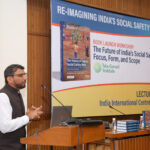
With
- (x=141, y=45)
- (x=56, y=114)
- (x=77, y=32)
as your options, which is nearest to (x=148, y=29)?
(x=141, y=45)

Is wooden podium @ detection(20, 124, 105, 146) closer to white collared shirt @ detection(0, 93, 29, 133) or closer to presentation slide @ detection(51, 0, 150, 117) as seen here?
white collared shirt @ detection(0, 93, 29, 133)

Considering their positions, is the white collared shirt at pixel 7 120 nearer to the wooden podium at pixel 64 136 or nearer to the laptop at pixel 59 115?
the wooden podium at pixel 64 136

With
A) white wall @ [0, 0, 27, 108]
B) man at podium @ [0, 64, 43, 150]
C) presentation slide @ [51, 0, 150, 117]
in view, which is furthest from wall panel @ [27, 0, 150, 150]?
man at podium @ [0, 64, 43, 150]

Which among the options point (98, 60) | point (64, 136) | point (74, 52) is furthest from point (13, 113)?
point (98, 60)

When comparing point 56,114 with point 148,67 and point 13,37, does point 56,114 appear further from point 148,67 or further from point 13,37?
point 148,67

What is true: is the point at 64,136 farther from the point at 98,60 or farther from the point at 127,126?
the point at 98,60

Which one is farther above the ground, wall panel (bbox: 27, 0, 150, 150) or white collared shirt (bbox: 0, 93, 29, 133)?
wall panel (bbox: 27, 0, 150, 150)

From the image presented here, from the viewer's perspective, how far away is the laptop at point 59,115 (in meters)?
2.73

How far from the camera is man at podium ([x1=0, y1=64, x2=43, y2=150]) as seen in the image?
2849 mm

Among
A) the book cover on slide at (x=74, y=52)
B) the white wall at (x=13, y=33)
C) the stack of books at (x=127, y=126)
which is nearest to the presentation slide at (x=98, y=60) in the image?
the book cover on slide at (x=74, y=52)

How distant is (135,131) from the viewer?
12.4ft

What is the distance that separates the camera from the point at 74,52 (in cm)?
441

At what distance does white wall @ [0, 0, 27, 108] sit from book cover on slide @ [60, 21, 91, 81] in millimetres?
548

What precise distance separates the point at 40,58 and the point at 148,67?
86.6 inches
